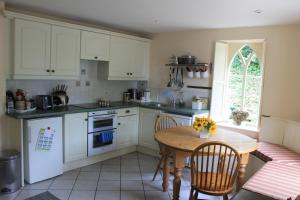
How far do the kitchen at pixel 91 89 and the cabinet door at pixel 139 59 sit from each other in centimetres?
2

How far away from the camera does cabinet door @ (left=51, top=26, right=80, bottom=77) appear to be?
3697 mm

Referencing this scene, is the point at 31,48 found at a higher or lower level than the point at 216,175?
higher

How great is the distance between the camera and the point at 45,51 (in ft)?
11.8

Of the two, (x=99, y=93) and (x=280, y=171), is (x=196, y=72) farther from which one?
(x=280, y=171)

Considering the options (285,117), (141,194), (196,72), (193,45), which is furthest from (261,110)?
(141,194)

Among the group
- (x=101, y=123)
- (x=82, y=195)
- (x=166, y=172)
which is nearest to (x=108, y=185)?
(x=82, y=195)

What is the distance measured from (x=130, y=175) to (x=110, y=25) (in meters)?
2.46

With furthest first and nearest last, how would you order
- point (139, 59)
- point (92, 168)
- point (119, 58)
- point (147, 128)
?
point (139, 59) < point (147, 128) < point (119, 58) < point (92, 168)

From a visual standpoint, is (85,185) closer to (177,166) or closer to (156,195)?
(156,195)

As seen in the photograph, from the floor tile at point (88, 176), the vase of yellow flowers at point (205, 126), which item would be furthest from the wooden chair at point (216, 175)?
the floor tile at point (88, 176)

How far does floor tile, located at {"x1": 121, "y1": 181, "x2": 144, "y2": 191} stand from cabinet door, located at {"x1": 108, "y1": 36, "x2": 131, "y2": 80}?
1833mm

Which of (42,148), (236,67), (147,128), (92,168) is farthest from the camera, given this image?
(147,128)

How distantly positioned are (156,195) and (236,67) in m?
2.47

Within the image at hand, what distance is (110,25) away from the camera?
176 inches
